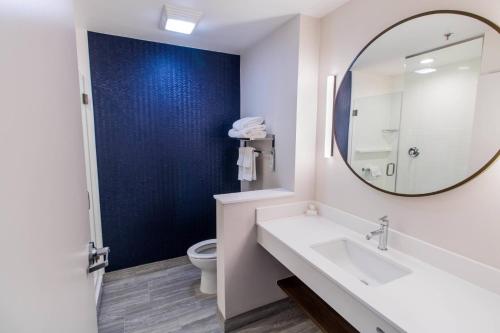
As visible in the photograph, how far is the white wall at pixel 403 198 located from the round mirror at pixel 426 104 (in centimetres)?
6

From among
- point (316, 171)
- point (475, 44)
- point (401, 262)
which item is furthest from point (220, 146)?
point (475, 44)

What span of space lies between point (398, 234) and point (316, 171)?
79cm

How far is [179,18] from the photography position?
1.88 metres

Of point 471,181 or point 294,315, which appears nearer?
point 471,181

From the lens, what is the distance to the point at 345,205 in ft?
5.93

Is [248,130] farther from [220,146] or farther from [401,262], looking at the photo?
[401,262]

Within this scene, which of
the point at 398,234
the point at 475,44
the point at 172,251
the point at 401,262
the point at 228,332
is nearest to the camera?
the point at 475,44

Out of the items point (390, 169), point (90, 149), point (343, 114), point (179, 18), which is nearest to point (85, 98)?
point (90, 149)

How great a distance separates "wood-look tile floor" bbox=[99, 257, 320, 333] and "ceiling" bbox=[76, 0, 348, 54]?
240 cm

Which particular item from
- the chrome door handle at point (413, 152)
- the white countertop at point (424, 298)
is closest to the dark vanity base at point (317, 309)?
the white countertop at point (424, 298)

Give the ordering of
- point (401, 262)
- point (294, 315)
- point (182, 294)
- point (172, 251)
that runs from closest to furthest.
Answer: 1. point (401, 262)
2. point (294, 315)
3. point (182, 294)
4. point (172, 251)

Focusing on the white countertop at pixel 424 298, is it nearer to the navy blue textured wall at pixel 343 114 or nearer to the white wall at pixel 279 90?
the navy blue textured wall at pixel 343 114

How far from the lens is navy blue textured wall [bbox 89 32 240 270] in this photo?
239 centimetres

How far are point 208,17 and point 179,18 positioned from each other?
0.23 metres
